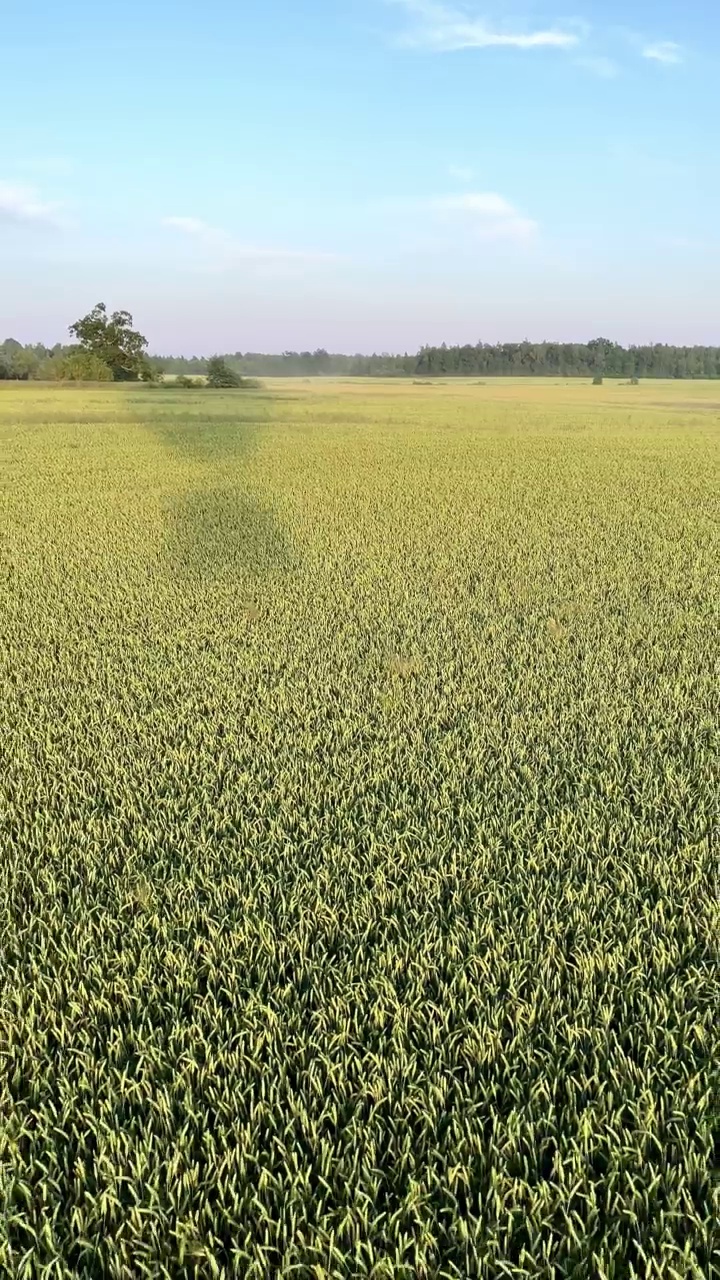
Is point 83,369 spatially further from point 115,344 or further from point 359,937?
point 359,937

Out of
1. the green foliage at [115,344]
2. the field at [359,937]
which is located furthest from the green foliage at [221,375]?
the field at [359,937]

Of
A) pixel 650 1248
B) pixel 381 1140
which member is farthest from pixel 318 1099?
pixel 650 1248

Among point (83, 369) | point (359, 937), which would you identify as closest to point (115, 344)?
point (83, 369)

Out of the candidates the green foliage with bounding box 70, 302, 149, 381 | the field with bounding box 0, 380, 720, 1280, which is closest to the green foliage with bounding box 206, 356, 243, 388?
the green foliage with bounding box 70, 302, 149, 381

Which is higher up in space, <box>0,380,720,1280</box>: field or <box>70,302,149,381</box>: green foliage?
<box>70,302,149,381</box>: green foliage

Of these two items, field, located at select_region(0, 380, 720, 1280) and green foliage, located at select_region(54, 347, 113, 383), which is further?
green foliage, located at select_region(54, 347, 113, 383)

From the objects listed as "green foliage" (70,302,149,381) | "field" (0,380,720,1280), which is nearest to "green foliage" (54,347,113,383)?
"green foliage" (70,302,149,381)

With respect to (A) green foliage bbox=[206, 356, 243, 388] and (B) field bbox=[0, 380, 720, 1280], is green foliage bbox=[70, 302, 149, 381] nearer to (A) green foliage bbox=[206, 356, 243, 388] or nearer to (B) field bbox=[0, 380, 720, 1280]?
(A) green foliage bbox=[206, 356, 243, 388]
